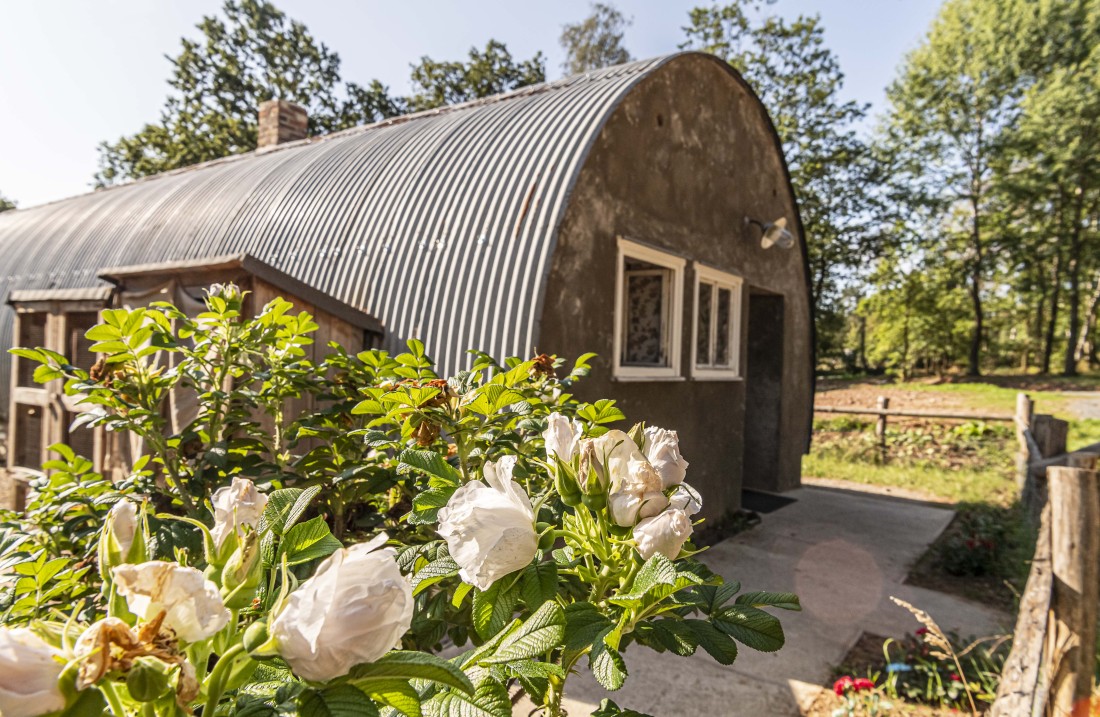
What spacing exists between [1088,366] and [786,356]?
3138 cm

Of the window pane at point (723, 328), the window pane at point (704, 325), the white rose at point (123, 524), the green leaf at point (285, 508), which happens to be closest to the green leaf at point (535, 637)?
the green leaf at point (285, 508)

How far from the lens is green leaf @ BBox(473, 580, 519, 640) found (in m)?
0.92

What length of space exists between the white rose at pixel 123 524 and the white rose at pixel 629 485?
591 mm

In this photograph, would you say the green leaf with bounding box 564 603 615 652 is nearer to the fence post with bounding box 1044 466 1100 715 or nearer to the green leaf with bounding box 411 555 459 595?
the green leaf with bounding box 411 555 459 595

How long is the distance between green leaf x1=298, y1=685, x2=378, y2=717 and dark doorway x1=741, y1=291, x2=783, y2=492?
848 centimetres

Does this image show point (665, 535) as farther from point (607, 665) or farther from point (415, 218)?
point (415, 218)

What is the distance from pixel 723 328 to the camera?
7.33 meters

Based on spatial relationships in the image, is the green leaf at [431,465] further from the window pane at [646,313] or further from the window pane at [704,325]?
the window pane at [704,325]

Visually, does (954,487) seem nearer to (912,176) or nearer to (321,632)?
(321,632)

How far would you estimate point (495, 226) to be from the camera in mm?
4867

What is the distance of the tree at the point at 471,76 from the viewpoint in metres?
25.0

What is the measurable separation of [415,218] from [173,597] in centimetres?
518

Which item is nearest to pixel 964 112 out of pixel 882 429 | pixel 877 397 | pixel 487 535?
pixel 877 397

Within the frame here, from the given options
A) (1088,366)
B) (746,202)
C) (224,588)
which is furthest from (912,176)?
(224,588)
